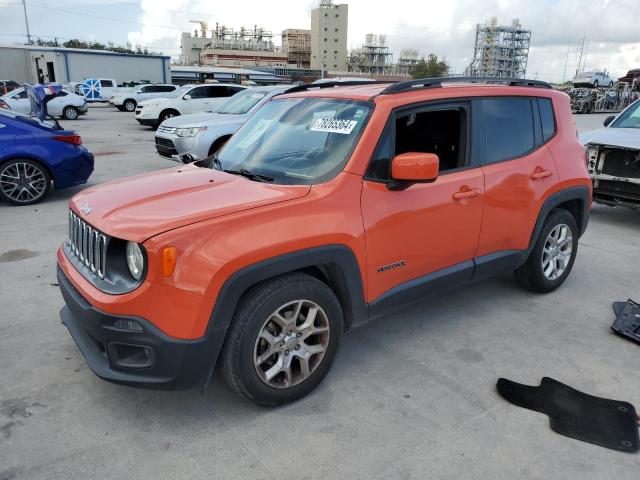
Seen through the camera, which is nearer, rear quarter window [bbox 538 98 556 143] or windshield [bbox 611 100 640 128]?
rear quarter window [bbox 538 98 556 143]

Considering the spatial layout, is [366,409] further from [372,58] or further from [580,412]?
[372,58]

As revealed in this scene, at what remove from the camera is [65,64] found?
43.4 metres

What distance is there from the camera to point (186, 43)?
492 ft

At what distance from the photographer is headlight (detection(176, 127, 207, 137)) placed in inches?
377

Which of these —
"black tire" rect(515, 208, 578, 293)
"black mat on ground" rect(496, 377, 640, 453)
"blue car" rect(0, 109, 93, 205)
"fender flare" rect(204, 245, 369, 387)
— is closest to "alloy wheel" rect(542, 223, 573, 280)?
"black tire" rect(515, 208, 578, 293)

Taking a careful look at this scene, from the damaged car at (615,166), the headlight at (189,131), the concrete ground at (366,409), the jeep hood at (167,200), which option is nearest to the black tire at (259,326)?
the concrete ground at (366,409)

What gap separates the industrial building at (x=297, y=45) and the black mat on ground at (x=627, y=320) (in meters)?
143

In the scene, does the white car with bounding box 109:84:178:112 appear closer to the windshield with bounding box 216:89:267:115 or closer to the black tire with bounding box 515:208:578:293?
the windshield with bounding box 216:89:267:115

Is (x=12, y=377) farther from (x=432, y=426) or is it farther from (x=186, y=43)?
(x=186, y=43)

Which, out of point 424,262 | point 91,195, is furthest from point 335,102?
point 91,195

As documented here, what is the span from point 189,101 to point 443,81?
53.6 ft

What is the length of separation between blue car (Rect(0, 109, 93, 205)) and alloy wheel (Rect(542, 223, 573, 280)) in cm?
656

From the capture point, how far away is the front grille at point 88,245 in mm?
2697

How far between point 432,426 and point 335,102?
2.14m
